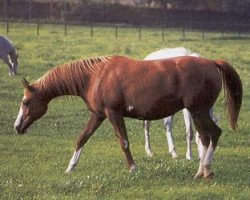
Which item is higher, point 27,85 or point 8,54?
point 27,85

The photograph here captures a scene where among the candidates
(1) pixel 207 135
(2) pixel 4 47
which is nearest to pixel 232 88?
(1) pixel 207 135

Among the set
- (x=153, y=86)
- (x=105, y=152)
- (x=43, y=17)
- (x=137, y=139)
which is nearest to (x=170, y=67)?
(x=153, y=86)

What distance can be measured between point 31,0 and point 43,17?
2394 millimetres

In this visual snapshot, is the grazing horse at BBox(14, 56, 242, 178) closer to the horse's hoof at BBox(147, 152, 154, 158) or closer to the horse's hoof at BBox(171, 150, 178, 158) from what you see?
the horse's hoof at BBox(147, 152, 154, 158)

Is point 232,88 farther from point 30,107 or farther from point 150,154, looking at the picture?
point 30,107

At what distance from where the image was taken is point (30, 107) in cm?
969

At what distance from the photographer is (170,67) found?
9.16 metres

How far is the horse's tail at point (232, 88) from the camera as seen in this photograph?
9359 mm

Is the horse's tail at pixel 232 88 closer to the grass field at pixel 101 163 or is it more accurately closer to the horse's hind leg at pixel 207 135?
the horse's hind leg at pixel 207 135

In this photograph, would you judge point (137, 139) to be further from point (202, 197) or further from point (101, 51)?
point (101, 51)

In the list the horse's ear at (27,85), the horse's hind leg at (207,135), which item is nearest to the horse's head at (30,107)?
the horse's ear at (27,85)

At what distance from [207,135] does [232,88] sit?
0.83 metres

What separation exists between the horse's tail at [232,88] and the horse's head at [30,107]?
9.06ft

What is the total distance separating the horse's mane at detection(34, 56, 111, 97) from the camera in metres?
9.46
